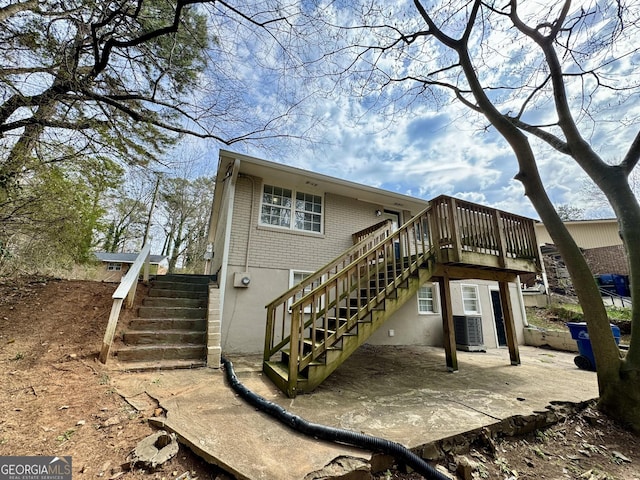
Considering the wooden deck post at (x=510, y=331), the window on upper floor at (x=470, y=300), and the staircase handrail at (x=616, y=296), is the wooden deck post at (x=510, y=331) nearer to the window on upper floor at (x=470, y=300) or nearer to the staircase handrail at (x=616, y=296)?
the window on upper floor at (x=470, y=300)

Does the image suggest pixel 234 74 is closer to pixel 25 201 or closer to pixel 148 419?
pixel 25 201

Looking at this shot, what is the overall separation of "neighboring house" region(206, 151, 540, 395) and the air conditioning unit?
0.30 feet

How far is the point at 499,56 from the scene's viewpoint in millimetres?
5289

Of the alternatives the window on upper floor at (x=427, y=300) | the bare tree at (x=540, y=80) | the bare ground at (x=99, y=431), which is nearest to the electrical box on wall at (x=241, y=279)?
the bare ground at (x=99, y=431)

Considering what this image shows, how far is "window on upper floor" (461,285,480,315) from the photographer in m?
8.60

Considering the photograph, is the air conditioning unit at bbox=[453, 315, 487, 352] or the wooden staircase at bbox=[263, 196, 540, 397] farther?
the air conditioning unit at bbox=[453, 315, 487, 352]

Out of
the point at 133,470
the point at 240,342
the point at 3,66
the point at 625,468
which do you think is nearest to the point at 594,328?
the point at 625,468

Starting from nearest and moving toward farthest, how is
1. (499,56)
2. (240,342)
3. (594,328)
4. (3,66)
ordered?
(594,328) → (3,66) → (499,56) → (240,342)

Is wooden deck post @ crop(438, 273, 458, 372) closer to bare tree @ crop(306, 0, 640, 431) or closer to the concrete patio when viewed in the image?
the concrete patio

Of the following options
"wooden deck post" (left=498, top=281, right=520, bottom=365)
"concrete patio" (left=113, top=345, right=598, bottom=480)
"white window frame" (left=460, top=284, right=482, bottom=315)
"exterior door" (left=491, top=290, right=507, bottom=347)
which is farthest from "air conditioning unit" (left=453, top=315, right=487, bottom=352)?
"concrete patio" (left=113, top=345, right=598, bottom=480)

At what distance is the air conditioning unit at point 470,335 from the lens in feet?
24.2

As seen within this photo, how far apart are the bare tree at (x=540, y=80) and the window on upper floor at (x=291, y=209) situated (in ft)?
9.75

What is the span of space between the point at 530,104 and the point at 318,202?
5189 mm

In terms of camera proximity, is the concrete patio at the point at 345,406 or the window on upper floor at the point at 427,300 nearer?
the concrete patio at the point at 345,406
